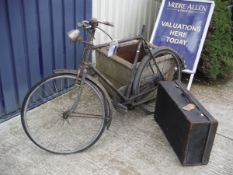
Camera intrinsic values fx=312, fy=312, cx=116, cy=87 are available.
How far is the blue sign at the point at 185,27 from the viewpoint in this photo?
412cm

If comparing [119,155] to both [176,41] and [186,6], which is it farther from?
[186,6]

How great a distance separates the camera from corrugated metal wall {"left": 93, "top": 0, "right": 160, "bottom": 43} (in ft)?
13.9

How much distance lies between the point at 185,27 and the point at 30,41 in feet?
6.87

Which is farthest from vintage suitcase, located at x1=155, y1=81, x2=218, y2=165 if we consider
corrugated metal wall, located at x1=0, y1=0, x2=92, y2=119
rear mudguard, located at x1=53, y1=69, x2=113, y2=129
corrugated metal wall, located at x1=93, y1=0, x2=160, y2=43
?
corrugated metal wall, located at x1=93, y1=0, x2=160, y2=43

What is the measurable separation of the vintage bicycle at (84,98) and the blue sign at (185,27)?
405 mm

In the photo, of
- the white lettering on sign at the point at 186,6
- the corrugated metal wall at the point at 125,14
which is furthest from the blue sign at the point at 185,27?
the corrugated metal wall at the point at 125,14

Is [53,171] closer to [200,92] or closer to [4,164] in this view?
[4,164]

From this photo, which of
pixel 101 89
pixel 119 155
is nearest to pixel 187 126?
pixel 119 155

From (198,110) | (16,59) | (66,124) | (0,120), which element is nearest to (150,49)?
(198,110)

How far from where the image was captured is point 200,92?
4.32 metres

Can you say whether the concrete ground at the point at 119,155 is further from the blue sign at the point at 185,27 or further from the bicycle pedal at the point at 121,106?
the blue sign at the point at 185,27

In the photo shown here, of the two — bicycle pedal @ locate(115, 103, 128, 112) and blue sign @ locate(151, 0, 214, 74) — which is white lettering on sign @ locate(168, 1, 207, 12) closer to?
blue sign @ locate(151, 0, 214, 74)

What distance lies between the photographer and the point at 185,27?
13.9 ft

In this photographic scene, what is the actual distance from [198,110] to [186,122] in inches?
8.6
